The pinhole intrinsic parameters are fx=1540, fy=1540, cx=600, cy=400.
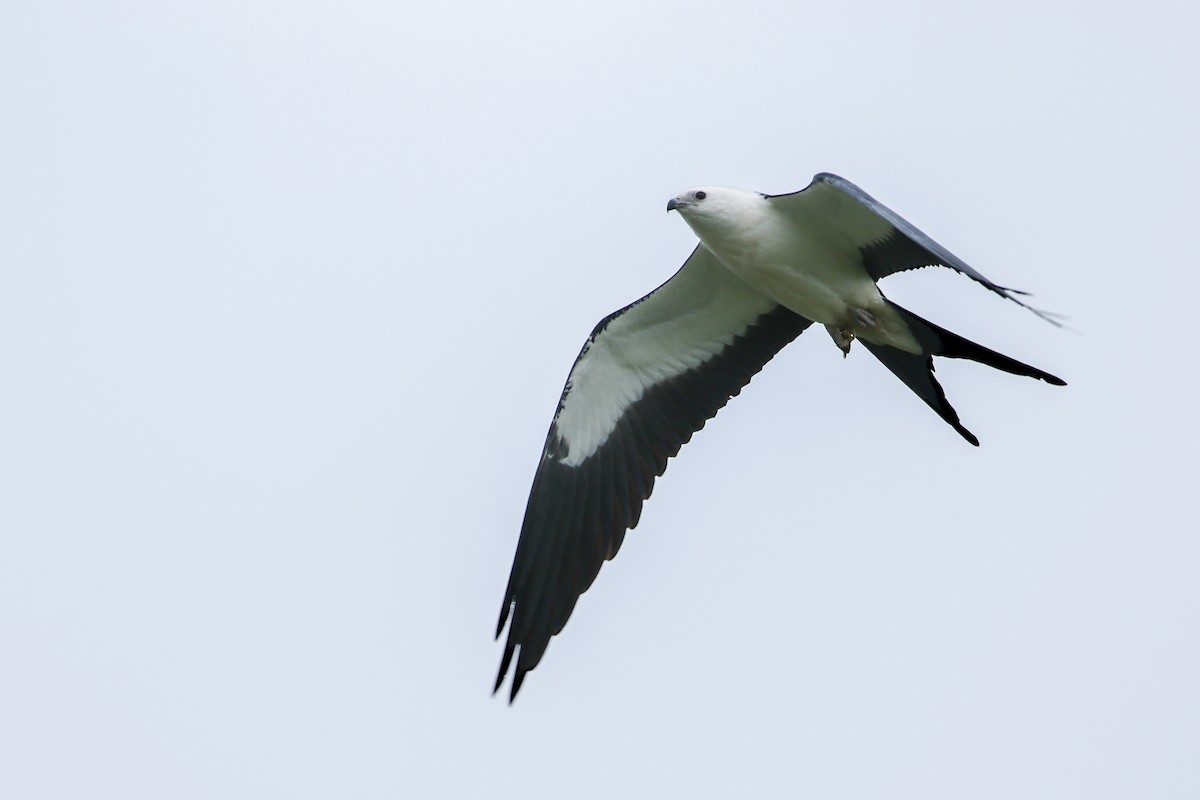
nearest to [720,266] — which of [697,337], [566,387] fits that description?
[697,337]

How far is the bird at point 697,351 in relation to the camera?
938 centimetres

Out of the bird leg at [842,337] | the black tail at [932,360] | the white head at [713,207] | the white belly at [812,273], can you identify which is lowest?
the black tail at [932,360]

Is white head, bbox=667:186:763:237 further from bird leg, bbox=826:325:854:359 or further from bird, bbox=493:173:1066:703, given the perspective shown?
bird leg, bbox=826:325:854:359

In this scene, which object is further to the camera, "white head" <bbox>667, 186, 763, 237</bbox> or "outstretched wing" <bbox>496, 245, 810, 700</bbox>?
"outstretched wing" <bbox>496, 245, 810, 700</bbox>

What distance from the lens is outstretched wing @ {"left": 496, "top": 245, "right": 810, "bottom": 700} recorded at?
10023 mm

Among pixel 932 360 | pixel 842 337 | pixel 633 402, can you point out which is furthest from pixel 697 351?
pixel 932 360

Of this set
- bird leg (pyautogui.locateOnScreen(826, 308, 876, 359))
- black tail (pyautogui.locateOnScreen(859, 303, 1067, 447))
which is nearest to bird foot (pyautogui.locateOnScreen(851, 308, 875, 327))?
bird leg (pyautogui.locateOnScreen(826, 308, 876, 359))

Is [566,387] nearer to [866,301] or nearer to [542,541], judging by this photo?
[542,541]

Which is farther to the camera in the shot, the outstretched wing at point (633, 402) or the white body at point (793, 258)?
the outstretched wing at point (633, 402)

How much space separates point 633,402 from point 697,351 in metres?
0.56

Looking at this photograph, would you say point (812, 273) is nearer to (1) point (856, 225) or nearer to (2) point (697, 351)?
(1) point (856, 225)

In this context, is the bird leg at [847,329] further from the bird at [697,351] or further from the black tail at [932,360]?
the black tail at [932,360]

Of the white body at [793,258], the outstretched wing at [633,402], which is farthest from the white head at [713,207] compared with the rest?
the outstretched wing at [633,402]

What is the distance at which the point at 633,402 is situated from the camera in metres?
10.5
